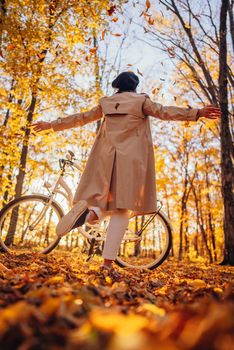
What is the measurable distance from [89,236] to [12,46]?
4.83 m

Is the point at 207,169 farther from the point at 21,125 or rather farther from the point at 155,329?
the point at 155,329

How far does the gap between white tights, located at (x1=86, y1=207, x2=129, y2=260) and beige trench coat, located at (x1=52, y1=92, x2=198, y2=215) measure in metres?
0.08

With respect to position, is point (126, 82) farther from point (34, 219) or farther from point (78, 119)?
point (34, 219)

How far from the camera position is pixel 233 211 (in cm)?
640

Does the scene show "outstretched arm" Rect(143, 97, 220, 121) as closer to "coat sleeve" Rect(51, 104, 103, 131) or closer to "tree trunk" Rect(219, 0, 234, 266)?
"coat sleeve" Rect(51, 104, 103, 131)

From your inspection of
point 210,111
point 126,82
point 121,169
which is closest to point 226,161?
point 210,111

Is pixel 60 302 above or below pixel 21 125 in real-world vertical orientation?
below

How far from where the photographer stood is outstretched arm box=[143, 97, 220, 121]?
2910 millimetres

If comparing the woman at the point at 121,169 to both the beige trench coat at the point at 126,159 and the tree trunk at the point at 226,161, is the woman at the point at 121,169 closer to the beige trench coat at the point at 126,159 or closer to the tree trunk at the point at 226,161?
the beige trench coat at the point at 126,159

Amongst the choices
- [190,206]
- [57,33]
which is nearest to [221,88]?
[57,33]

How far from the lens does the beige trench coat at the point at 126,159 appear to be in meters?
2.81

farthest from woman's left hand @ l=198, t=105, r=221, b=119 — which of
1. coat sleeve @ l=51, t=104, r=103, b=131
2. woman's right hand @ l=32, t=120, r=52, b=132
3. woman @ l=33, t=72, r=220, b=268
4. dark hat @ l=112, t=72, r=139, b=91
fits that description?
woman's right hand @ l=32, t=120, r=52, b=132

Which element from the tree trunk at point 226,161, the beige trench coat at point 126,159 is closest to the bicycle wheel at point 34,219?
the beige trench coat at point 126,159

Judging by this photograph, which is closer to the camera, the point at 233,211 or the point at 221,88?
the point at 233,211
